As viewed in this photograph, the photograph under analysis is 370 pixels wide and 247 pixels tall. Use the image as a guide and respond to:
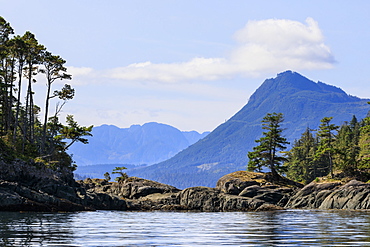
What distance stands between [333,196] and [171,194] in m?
21.5

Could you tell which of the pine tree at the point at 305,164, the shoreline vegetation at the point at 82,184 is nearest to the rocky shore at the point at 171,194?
the shoreline vegetation at the point at 82,184

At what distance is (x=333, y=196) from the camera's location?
210 ft

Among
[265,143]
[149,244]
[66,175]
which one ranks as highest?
[265,143]

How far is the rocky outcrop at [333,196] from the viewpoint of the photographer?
196 feet

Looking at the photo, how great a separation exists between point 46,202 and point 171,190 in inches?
1108

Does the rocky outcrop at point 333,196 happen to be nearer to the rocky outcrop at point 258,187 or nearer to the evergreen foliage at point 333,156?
the rocky outcrop at point 258,187

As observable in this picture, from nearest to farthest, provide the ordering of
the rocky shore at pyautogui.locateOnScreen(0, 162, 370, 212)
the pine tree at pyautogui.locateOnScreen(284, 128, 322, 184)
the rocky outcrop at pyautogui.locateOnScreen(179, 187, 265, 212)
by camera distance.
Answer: the rocky shore at pyautogui.locateOnScreen(0, 162, 370, 212) → the rocky outcrop at pyautogui.locateOnScreen(179, 187, 265, 212) → the pine tree at pyautogui.locateOnScreen(284, 128, 322, 184)

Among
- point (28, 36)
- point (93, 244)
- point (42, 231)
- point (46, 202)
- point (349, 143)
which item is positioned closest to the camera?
point (93, 244)

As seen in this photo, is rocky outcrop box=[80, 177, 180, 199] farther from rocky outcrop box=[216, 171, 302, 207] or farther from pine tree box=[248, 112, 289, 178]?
pine tree box=[248, 112, 289, 178]

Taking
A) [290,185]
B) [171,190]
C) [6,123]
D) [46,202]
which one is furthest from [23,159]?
[290,185]

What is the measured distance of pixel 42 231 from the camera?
79.3 feet

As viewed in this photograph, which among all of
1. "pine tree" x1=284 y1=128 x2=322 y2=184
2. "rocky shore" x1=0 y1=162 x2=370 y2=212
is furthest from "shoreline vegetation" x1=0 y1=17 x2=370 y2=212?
"pine tree" x1=284 y1=128 x2=322 y2=184

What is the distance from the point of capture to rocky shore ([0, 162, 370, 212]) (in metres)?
46.8

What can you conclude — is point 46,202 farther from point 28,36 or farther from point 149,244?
point 149,244
